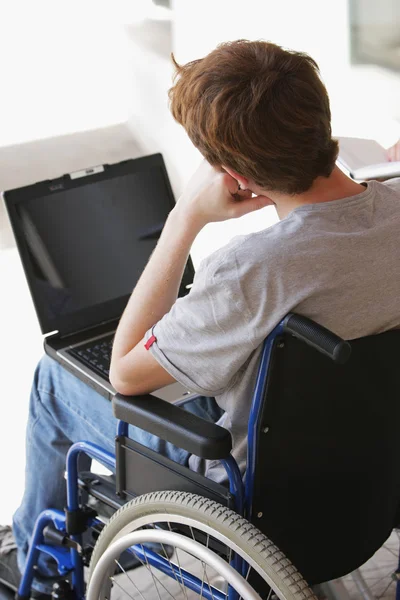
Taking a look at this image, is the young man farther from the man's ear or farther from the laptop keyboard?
the laptop keyboard

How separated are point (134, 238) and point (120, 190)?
4.2 inches

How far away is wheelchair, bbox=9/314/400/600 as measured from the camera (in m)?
1.09

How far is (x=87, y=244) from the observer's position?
1797mm

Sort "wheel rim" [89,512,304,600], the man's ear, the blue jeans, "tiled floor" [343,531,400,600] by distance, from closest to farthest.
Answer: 1. "wheel rim" [89,512,304,600]
2. the man's ear
3. the blue jeans
4. "tiled floor" [343,531,400,600]

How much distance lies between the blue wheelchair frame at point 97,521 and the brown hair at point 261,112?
218 mm

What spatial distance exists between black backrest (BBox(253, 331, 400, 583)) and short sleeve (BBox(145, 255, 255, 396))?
62 mm

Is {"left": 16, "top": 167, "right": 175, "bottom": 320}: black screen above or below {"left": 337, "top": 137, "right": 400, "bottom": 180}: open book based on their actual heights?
below

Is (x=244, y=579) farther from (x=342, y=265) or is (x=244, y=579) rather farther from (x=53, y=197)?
(x=53, y=197)

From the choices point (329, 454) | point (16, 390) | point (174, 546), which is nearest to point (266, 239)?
point (329, 454)

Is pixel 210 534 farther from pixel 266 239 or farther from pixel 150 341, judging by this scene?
pixel 266 239

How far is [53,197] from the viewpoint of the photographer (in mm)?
1747

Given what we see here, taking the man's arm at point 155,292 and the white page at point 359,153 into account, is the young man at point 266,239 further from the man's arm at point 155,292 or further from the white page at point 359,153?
the white page at point 359,153

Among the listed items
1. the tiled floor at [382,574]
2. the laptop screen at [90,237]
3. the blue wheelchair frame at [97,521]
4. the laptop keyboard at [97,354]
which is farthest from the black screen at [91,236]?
the tiled floor at [382,574]

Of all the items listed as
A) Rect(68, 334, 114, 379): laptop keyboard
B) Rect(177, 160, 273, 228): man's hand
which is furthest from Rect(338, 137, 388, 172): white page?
Rect(68, 334, 114, 379): laptop keyboard
